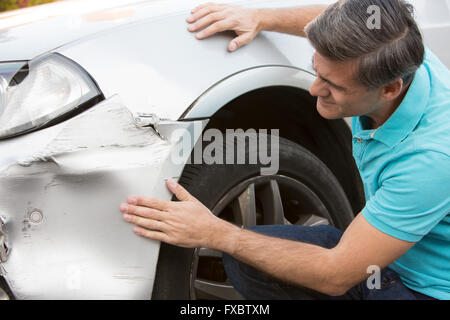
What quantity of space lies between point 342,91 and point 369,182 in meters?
0.33

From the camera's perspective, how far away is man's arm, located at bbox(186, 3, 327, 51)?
5.93ft

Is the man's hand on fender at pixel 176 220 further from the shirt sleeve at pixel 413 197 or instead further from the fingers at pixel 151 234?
the shirt sleeve at pixel 413 197

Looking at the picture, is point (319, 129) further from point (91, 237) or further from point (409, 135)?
point (91, 237)

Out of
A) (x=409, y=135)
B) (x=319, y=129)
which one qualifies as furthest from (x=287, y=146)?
(x=409, y=135)

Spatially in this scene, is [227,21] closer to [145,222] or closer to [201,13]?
[201,13]

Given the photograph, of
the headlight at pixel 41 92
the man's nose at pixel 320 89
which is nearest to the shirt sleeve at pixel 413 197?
the man's nose at pixel 320 89

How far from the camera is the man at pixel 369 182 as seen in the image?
1.54 m

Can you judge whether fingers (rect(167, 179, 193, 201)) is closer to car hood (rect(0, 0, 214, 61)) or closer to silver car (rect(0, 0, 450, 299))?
silver car (rect(0, 0, 450, 299))

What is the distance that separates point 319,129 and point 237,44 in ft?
1.90

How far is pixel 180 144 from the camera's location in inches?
64.8

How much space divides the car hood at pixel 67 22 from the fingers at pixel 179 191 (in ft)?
1.68

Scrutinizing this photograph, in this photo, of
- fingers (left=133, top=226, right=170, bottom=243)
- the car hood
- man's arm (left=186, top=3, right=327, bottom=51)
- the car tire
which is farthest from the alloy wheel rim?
the car hood

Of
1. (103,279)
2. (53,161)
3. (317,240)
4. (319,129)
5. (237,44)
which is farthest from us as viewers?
(319,129)

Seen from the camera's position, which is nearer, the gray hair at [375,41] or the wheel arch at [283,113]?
the gray hair at [375,41]
